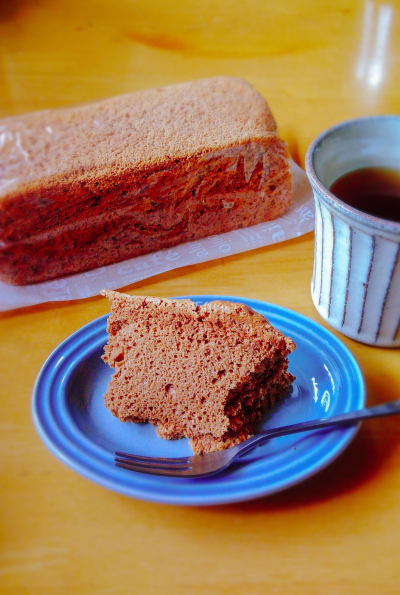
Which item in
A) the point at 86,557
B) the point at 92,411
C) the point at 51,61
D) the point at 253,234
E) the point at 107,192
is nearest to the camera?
the point at 86,557

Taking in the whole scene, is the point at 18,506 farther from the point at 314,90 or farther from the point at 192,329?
the point at 314,90

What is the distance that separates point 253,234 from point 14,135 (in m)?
0.47

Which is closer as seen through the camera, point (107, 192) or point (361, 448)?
point (361, 448)

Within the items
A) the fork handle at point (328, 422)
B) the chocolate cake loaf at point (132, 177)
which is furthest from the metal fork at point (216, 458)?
the chocolate cake loaf at point (132, 177)

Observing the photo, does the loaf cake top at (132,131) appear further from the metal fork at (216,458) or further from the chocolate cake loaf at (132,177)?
the metal fork at (216,458)

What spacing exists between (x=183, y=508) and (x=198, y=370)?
158mm

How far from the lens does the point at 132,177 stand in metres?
0.94

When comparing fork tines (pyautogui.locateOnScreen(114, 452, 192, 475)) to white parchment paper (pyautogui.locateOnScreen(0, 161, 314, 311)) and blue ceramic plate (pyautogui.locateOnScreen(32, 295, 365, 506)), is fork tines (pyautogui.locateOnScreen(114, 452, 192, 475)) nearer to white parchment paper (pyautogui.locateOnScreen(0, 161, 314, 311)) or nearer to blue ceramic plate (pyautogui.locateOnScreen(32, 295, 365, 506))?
blue ceramic plate (pyautogui.locateOnScreen(32, 295, 365, 506))

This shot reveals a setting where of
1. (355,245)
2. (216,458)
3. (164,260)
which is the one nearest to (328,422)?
(216,458)

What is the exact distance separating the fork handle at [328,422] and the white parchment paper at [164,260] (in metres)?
0.43

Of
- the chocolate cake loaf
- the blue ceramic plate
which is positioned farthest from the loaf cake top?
the blue ceramic plate

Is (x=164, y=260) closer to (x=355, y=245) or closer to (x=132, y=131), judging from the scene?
(x=132, y=131)

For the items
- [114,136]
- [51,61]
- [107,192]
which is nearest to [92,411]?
[107,192]

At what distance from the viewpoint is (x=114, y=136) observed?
98cm
